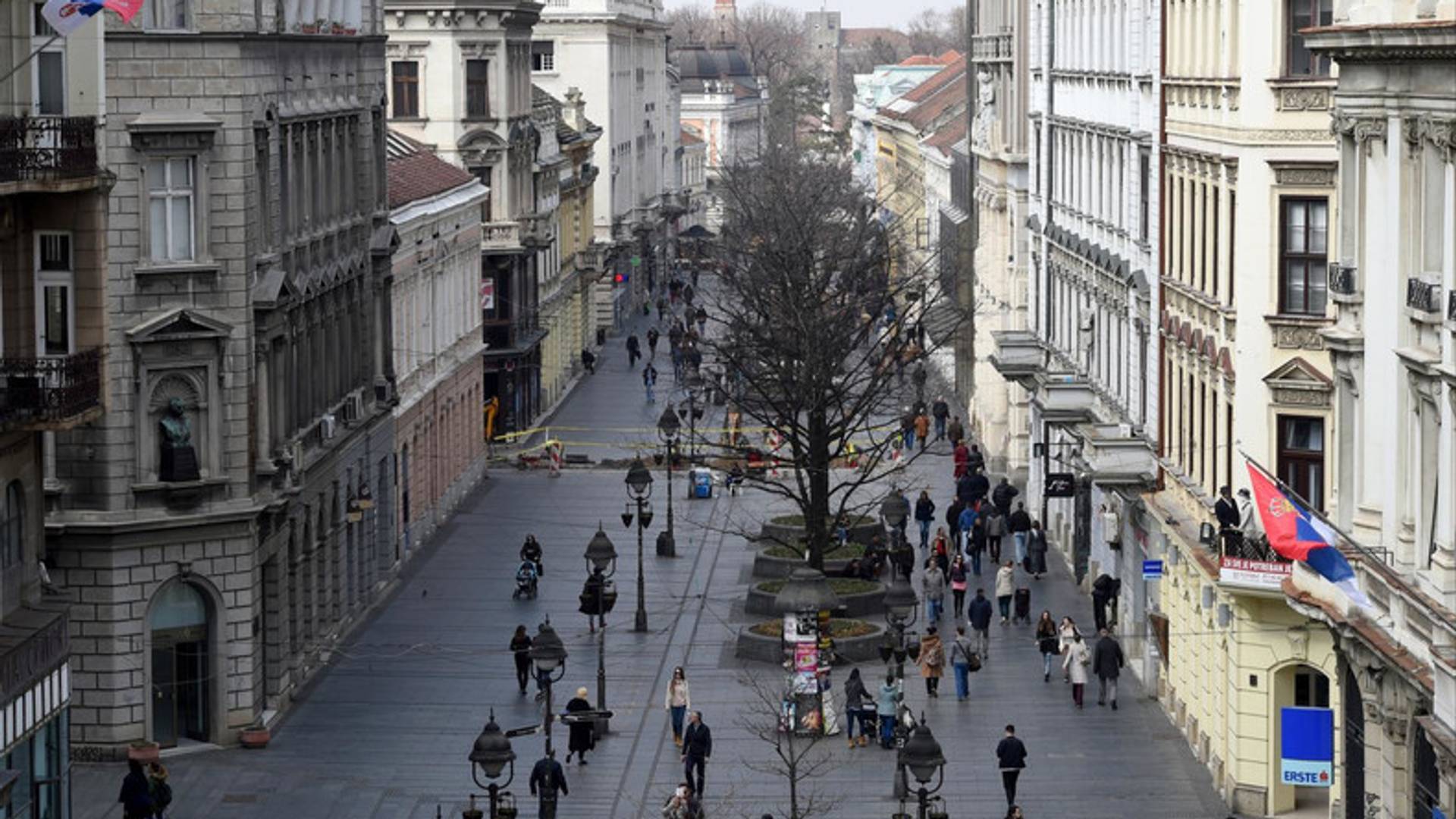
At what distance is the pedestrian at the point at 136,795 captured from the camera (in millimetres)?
42000

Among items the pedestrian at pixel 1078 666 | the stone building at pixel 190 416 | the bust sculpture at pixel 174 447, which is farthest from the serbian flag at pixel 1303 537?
the bust sculpture at pixel 174 447

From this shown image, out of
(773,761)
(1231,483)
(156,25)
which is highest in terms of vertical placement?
(156,25)

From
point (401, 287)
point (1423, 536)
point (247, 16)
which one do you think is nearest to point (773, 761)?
point (247, 16)

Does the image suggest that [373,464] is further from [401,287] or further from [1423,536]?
[1423,536]

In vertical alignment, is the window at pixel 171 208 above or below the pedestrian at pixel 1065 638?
above

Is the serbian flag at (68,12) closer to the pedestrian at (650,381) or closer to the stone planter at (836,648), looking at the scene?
the stone planter at (836,648)

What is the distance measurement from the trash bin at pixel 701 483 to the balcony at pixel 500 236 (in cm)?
1385

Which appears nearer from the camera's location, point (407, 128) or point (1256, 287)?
point (1256, 287)

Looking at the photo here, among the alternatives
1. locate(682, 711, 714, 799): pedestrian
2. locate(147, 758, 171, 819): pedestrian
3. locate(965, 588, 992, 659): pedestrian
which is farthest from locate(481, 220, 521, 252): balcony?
locate(147, 758, 171, 819): pedestrian

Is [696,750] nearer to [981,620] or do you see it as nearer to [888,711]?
[888,711]

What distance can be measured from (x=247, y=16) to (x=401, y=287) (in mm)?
21759

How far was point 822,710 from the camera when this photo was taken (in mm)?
50656

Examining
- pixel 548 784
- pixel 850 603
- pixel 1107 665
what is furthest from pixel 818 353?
pixel 548 784

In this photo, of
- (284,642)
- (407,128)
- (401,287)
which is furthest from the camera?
(407,128)
